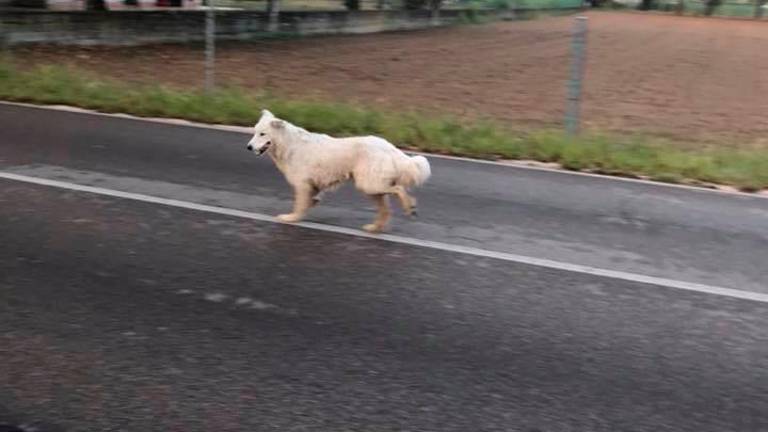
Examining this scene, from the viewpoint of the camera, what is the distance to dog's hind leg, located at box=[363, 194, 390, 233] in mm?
6752

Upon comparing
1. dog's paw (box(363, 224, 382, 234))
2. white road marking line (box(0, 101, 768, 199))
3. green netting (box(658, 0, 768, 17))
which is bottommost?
dog's paw (box(363, 224, 382, 234))

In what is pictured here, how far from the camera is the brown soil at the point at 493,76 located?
53.0 feet

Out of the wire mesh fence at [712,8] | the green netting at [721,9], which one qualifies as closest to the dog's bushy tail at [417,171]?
the wire mesh fence at [712,8]

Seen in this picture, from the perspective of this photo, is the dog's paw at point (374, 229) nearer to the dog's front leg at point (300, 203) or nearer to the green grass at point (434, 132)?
the dog's front leg at point (300, 203)

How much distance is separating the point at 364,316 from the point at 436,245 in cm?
169

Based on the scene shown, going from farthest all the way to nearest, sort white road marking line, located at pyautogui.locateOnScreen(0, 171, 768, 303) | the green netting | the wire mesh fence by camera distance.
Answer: the green netting < the wire mesh fence < white road marking line, located at pyautogui.locateOnScreen(0, 171, 768, 303)

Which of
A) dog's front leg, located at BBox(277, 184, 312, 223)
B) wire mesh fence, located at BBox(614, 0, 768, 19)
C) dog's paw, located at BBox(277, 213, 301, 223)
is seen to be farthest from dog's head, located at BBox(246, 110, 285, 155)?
wire mesh fence, located at BBox(614, 0, 768, 19)

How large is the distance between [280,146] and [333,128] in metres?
4.82

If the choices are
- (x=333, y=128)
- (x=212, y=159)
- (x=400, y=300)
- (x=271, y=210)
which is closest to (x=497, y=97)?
(x=333, y=128)

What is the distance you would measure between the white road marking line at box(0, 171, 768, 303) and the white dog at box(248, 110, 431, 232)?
22cm

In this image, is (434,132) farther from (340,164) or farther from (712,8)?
(712,8)

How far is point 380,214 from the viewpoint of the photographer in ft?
22.5

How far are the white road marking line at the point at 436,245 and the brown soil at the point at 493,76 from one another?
760 centimetres

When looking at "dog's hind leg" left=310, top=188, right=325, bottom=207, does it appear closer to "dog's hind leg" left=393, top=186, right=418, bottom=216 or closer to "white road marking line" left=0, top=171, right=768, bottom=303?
"white road marking line" left=0, top=171, right=768, bottom=303
